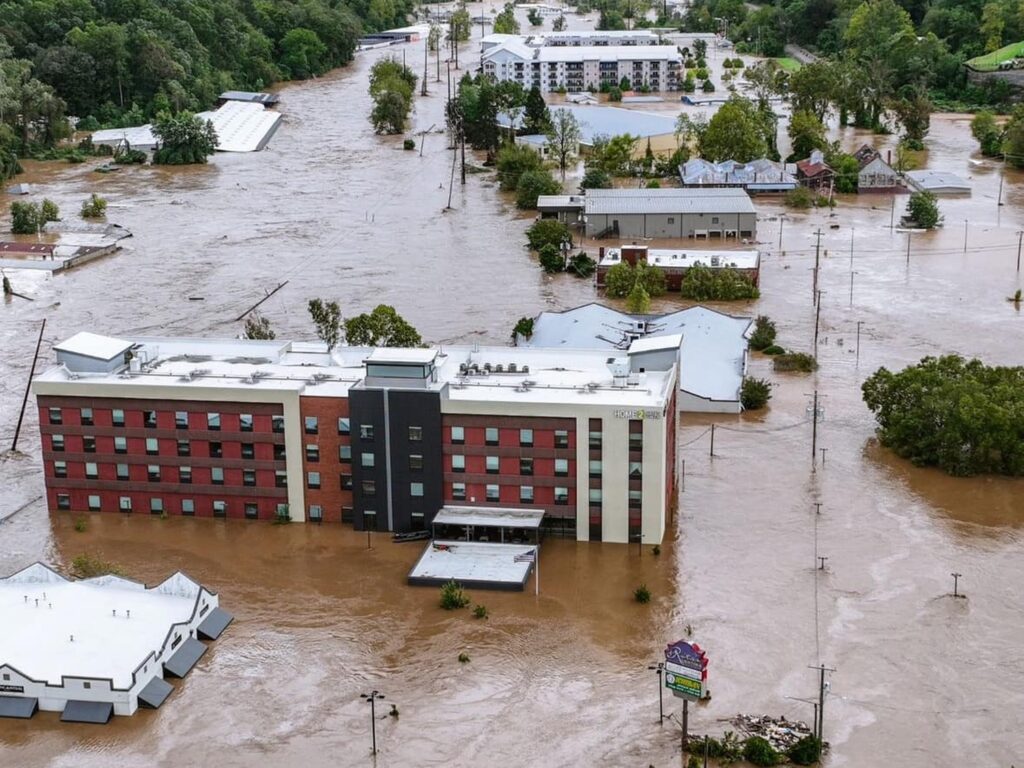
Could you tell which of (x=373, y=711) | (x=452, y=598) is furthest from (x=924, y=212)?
(x=373, y=711)

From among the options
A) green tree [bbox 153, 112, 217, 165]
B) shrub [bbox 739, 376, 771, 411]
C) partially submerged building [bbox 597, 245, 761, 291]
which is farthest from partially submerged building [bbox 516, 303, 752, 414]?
green tree [bbox 153, 112, 217, 165]

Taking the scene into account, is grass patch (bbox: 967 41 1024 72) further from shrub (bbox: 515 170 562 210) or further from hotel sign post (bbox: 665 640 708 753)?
hotel sign post (bbox: 665 640 708 753)

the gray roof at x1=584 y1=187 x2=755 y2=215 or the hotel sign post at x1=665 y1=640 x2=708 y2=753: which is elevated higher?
the gray roof at x1=584 y1=187 x2=755 y2=215

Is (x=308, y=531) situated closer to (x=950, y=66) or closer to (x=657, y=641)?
(x=657, y=641)

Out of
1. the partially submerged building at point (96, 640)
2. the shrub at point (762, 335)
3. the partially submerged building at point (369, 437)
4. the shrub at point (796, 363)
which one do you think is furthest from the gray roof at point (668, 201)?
the partially submerged building at point (96, 640)

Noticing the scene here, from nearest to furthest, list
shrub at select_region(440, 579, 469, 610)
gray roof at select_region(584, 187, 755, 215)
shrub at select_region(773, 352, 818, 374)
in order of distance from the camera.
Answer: shrub at select_region(440, 579, 469, 610), shrub at select_region(773, 352, 818, 374), gray roof at select_region(584, 187, 755, 215)

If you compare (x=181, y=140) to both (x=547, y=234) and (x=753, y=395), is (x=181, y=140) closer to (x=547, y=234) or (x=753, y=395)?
(x=547, y=234)

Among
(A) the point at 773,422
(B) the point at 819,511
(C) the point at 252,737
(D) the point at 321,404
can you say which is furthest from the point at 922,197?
(C) the point at 252,737
